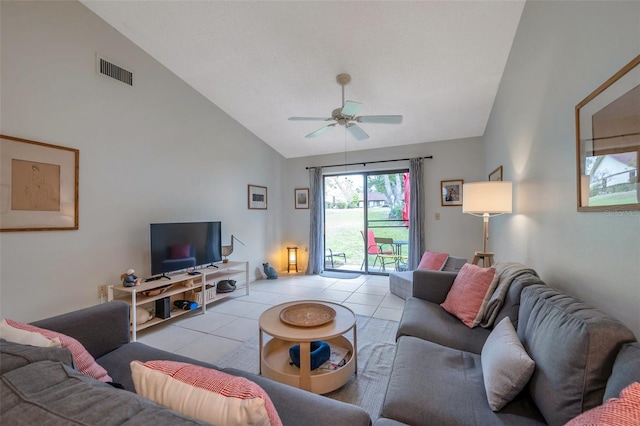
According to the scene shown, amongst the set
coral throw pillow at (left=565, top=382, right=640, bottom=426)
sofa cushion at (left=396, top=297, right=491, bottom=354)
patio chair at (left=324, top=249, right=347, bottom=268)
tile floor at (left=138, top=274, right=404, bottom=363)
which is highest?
coral throw pillow at (left=565, top=382, right=640, bottom=426)

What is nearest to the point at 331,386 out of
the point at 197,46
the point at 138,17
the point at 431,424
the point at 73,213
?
the point at 431,424

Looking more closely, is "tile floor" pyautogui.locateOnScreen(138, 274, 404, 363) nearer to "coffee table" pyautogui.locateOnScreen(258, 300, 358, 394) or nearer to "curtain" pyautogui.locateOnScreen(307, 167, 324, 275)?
"curtain" pyautogui.locateOnScreen(307, 167, 324, 275)

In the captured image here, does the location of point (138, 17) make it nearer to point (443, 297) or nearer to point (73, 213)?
point (73, 213)

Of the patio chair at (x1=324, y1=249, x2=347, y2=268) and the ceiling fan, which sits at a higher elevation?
the ceiling fan

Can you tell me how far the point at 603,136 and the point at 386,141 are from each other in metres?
3.60

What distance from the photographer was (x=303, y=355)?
5.39 ft

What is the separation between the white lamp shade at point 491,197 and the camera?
2428mm

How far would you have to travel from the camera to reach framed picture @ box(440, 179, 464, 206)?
14.4 feet

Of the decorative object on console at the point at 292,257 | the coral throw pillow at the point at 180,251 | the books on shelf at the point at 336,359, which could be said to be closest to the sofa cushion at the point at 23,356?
the books on shelf at the point at 336,359

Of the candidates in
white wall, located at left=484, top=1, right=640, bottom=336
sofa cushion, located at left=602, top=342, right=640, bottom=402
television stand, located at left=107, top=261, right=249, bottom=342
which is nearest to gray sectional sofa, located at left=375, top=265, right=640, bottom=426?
sofa cushion, located at left=602, top=342, right=640, bottom=402

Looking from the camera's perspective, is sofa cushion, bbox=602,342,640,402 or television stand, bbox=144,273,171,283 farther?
television stand, bbox=144,273,171,283

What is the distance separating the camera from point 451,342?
169 centimetres

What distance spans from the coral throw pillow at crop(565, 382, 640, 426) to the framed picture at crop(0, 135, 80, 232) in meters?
3.57

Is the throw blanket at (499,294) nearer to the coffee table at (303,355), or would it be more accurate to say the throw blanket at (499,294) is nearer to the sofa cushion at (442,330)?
the sofa cushion at (442,330)
